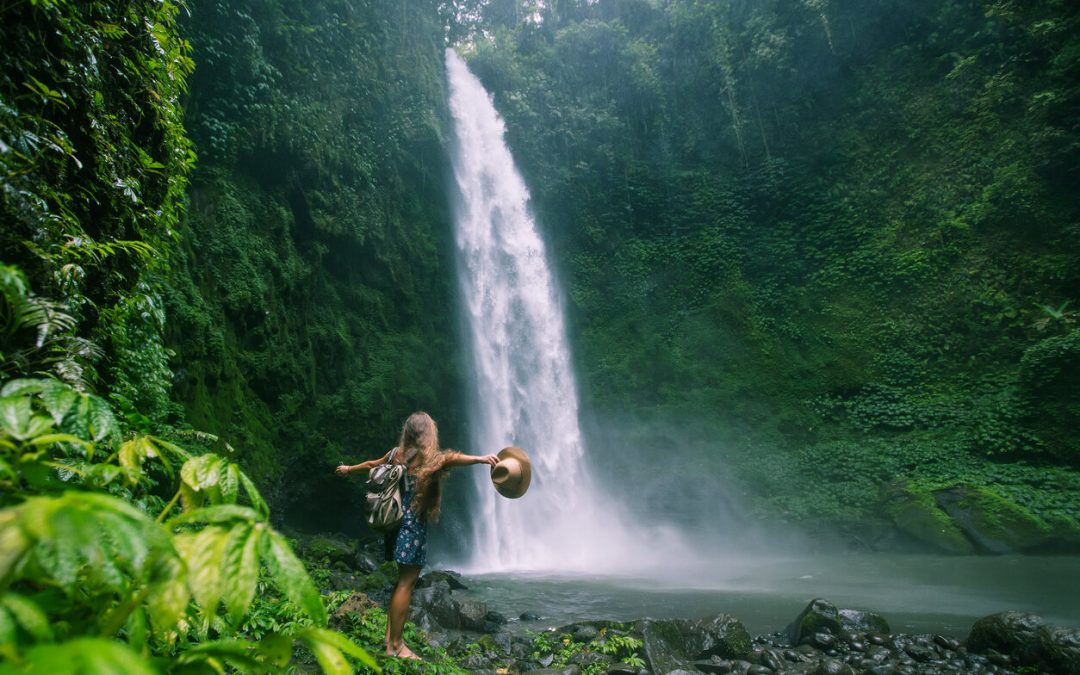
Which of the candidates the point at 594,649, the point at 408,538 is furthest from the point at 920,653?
the point at 408,538

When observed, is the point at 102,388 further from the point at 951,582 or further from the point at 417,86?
the point at 417,86

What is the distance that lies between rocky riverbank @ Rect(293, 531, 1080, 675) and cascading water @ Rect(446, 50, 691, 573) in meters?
5.51

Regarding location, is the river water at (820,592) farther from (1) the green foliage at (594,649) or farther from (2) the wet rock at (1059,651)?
(1) the green foliage at (594,649)

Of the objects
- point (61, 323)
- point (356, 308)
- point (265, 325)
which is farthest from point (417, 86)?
point (61, 323)

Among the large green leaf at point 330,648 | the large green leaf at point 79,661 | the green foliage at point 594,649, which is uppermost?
the large green leaf at point 79,661

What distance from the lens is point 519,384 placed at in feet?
45.2

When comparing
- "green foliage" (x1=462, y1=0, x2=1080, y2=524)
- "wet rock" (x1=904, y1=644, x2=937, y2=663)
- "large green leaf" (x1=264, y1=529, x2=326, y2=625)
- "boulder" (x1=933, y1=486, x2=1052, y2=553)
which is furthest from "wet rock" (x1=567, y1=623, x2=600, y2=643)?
"green foliage" (x1=462, y1=0, x2=1080, y2=524)

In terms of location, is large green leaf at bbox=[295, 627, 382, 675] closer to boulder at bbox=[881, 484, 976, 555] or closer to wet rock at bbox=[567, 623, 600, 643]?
wet rock at bbox=[567, 623, 600, 643]

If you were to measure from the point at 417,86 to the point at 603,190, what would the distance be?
7168mm

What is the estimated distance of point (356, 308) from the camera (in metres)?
11.7

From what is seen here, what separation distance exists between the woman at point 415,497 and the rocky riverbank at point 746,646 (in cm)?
52

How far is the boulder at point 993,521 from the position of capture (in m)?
8.76

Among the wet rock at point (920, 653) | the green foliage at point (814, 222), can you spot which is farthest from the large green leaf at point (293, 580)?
the green foliage at point (814, 222)

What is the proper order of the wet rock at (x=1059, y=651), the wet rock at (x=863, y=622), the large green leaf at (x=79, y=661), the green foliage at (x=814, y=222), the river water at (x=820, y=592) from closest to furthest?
the large green leaf at (x=79, y=661) < the wet rock at (x=1059, y=651) < the wet rock at (x=863, y=622) < the river water at (x=820, y=592) < the green foliage at (x=814, y=222)
